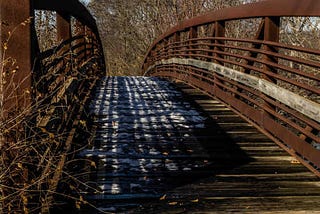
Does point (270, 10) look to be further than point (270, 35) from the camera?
No

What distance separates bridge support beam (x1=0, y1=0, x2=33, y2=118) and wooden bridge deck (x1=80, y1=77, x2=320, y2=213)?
3.47 ft

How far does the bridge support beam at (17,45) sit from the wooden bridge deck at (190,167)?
1058 millimetres

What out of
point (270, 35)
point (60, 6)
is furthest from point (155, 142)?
point (60, 6)

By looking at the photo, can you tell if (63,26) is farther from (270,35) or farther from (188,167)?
(188,167)

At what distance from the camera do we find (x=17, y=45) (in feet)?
13.8

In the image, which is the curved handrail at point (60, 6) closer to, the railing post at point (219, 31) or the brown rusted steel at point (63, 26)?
the brown rusted steel at point (63, 26)

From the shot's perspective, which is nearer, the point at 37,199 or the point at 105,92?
the point at 37,199

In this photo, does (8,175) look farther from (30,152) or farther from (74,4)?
(74,4)

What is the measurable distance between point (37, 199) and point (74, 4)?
16.6 feet

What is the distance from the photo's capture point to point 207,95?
9.80m

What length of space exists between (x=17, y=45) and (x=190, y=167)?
2.19 m

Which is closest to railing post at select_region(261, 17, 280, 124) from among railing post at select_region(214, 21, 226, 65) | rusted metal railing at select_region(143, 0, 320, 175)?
rusted metal railing at select_region(143, 0, 320, 175)

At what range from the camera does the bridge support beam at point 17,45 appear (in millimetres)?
4098

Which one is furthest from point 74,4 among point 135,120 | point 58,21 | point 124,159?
point 124,159
